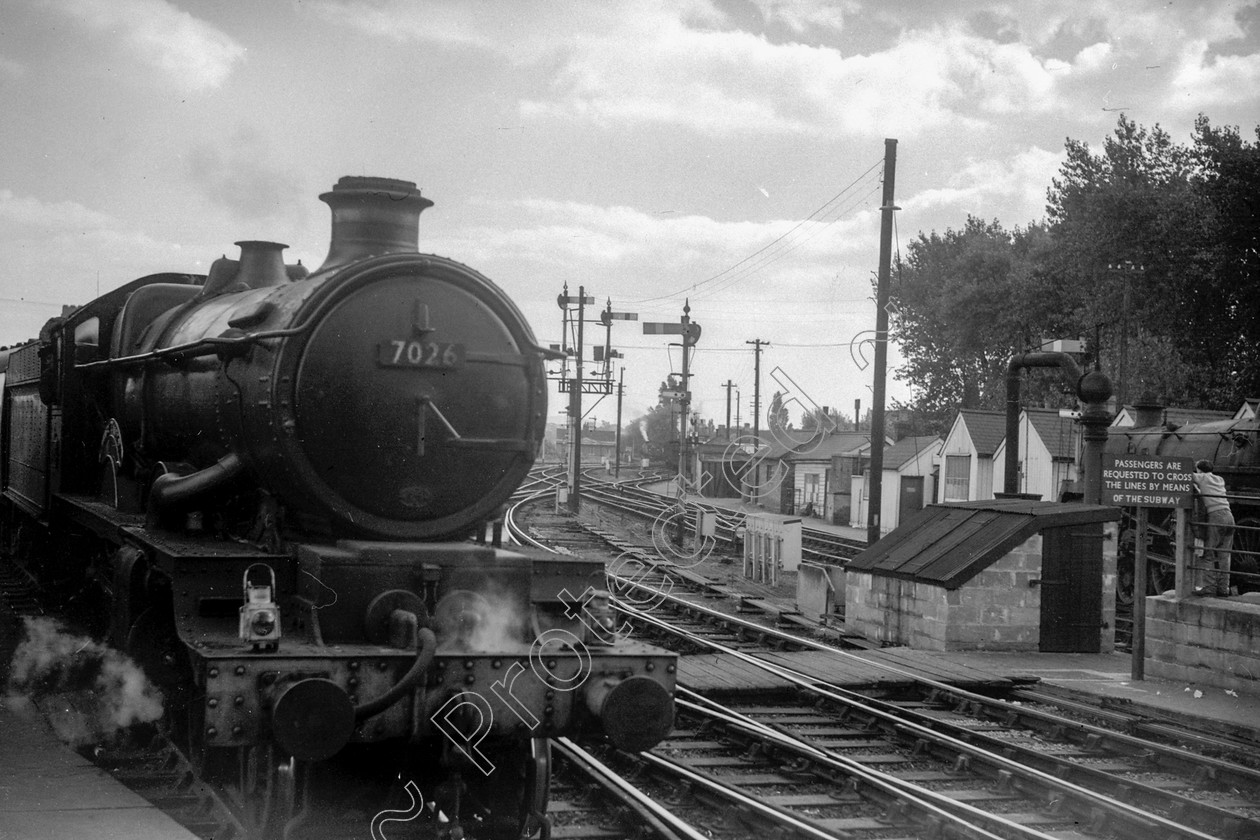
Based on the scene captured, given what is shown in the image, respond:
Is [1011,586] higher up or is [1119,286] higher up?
[1119,286]

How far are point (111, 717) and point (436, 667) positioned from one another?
3718 millimetres

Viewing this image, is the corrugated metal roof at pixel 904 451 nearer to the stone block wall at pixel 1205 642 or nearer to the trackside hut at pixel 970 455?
the trackside hut at pixel 970 455

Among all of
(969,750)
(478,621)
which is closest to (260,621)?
(478,621)

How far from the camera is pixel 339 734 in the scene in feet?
16.9

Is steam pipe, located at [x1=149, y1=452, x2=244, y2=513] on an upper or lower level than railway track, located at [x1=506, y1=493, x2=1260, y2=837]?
upper

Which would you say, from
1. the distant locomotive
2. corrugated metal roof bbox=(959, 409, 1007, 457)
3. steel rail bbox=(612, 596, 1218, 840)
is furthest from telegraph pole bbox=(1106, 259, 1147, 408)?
steel rail bbox=(612, 596, 1218, 840)

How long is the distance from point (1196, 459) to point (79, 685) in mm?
17041

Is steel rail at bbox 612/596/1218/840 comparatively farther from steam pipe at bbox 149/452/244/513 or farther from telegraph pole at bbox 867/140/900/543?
telegraph pole at bbox 867/140/900/543

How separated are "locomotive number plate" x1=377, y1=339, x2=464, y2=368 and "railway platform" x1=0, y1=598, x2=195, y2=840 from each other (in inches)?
95.4

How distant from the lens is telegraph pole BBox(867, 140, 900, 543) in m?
18.0

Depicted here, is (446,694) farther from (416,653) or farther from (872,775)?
(872,775)

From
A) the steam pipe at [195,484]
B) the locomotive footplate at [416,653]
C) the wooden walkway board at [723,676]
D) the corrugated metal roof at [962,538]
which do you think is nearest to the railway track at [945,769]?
the wooden walkway board at [723,676]

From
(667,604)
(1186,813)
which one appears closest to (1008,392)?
(667,604)

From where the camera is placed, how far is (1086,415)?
19.2 metres
